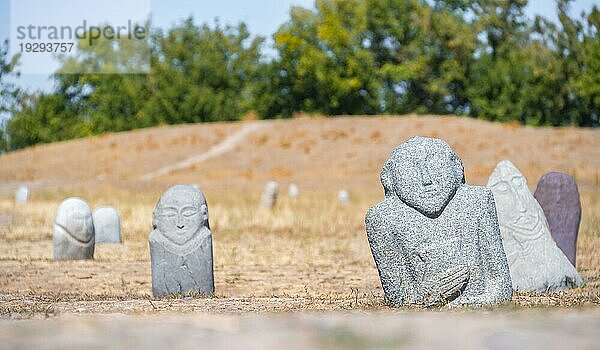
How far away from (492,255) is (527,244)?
2927mm

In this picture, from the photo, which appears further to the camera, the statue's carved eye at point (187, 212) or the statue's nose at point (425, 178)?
the statue's carved eye at point (187, 212)

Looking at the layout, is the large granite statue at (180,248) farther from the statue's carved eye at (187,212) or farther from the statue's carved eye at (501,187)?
the statue's carved eye at (501,187)

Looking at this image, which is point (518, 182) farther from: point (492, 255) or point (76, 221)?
point (76, 221)

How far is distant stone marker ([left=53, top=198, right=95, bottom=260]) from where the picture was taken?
53.5 ft

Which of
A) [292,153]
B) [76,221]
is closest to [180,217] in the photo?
[76,221]

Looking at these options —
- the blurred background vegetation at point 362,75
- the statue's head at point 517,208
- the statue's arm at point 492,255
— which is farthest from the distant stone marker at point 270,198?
the blurred background vegetation at point 362,75

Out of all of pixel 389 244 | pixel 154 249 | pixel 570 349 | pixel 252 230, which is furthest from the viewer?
pixel 252 230

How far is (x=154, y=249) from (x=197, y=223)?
0.56 metres

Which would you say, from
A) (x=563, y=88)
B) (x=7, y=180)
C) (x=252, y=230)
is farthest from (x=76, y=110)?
(x=252, y=230)

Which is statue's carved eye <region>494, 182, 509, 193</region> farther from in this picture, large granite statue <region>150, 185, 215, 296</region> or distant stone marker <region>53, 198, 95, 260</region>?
distant stone marker <region>53, 198, 95, 260</region>

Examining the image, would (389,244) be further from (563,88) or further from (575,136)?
(563,88)

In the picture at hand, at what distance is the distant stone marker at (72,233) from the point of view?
1631 cm

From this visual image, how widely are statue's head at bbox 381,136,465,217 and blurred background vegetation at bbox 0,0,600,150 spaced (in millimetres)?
44384

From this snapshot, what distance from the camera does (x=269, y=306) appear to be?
9953mm
